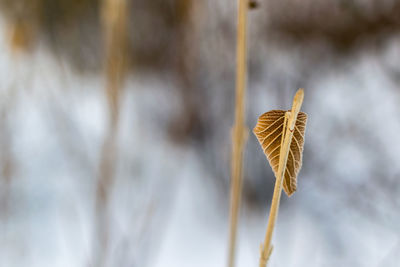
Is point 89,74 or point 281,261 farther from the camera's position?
point 89,74

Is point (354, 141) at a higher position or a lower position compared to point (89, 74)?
lower

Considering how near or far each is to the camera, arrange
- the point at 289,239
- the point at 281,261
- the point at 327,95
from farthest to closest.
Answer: the point at 327,95, the point at 289,239, the point at 281,261

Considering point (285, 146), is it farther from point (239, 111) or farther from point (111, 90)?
→ point (111, 90)

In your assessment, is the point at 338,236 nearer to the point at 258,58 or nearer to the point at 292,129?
the point at 258,58

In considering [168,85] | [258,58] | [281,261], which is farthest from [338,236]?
[168,85]

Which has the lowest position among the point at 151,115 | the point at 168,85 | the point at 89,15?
the point at 151,115

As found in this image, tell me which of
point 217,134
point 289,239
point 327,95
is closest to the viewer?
point 289,239

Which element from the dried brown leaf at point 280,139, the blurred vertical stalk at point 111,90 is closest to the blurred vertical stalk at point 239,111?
the dried brown leaf at point 280,139
